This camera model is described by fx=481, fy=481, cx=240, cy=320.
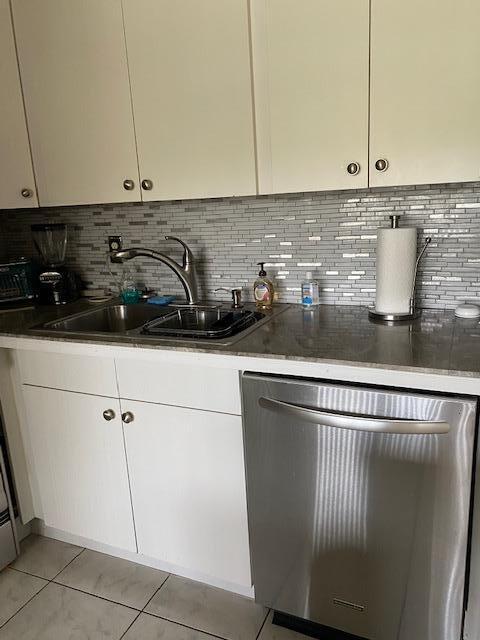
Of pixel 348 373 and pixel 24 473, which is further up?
pixel 348 373

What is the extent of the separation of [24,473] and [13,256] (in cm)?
113

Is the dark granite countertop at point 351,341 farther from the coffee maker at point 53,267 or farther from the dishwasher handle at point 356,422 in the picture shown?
the coffee maker at point 53,267

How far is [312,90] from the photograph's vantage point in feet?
4.60

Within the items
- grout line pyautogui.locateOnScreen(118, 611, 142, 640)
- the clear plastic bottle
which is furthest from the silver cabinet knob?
grout line pyautogui.locateOnScreen(118, 611, 142, 640)

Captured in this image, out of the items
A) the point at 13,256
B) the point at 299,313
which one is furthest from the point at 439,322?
the point at 13,256

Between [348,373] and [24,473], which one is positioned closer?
[348,373]

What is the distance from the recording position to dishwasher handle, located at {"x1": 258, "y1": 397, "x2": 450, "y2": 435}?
3.76ft

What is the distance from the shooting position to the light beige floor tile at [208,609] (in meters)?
1.54

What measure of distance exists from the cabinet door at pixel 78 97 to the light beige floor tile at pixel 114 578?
1373 mm

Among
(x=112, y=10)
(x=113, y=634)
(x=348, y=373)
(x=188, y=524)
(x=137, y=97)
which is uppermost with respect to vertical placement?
(x=112, y=10)

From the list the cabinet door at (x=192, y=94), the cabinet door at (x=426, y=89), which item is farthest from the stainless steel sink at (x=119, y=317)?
the cabinet door at (x=426, y=89)

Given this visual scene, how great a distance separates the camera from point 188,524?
1.61 metres

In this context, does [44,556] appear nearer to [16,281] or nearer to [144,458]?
[144,458]

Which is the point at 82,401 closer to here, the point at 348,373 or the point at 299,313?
the point at 299,313
